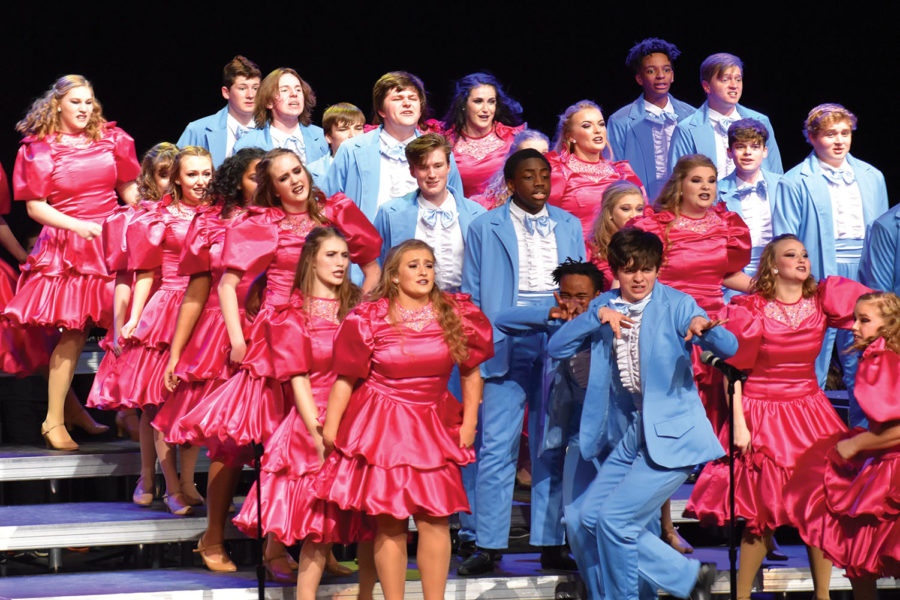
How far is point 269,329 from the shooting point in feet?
14.9

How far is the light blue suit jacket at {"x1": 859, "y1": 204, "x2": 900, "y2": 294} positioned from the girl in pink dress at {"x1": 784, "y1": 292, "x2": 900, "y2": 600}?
4.65 feet

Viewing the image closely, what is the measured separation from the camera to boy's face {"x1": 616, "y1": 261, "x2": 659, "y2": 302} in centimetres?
447

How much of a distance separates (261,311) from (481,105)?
1952 millimetres

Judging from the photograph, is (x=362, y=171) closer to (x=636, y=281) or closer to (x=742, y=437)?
(x=636, y=281)

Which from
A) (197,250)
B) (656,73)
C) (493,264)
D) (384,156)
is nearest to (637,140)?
(656,73)

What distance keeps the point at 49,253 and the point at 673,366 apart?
2.87 m

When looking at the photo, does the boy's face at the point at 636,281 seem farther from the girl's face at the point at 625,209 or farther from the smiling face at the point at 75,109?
the smiling face at the point at 75,109

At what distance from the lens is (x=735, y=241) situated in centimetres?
541

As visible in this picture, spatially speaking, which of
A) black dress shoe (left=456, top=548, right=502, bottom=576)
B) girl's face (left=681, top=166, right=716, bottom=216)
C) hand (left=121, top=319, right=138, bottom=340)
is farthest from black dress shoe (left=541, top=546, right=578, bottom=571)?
hand (left=121, top=319, right=138, bottom=340)

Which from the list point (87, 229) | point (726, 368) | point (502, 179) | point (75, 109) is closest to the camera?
point (726, 368)

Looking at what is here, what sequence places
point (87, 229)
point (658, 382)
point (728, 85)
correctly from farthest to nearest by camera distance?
1. point (728, 85)
2. point (87, 229)
3. point (658, 382)

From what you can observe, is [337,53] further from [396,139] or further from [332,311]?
[332,311]

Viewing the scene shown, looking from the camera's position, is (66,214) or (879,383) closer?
(879,383)

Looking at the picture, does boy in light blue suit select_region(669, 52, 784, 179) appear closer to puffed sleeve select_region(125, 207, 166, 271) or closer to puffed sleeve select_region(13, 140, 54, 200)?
puffed sleeve select_region(125, 207, 166, 271)
